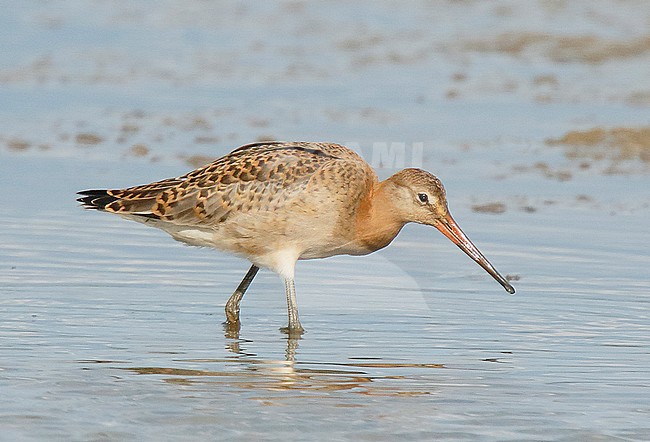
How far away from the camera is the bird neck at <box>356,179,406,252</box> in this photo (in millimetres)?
9133

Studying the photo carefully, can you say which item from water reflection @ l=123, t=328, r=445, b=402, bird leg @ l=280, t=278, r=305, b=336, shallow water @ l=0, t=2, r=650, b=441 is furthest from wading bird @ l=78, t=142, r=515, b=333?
water reflection @ l=123, t=328, r=445, b=402

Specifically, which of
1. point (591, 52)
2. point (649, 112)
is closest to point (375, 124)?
point (649, 112)

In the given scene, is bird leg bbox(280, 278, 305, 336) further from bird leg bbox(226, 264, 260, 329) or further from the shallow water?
bird leg bbox(226, 264, 260, 329)

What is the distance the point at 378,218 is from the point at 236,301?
105 cm

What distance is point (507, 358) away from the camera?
325 inches

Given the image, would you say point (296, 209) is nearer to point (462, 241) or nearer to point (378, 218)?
point (378, 218)

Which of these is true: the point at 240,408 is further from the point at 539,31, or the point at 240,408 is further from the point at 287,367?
the point at 539,31

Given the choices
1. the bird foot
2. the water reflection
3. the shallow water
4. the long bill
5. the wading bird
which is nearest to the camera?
the shallow water

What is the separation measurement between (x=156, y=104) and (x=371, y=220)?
8312mm

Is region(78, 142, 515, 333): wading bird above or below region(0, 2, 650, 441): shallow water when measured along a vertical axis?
above

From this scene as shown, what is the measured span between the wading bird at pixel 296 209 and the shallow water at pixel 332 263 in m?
0.44

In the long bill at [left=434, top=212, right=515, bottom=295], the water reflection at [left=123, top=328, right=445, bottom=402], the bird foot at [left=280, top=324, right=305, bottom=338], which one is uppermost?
the long bill at [left=434, top=212, right=515, bottom=295]

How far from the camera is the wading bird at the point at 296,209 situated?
908 cm

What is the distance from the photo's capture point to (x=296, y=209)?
9.06 m
